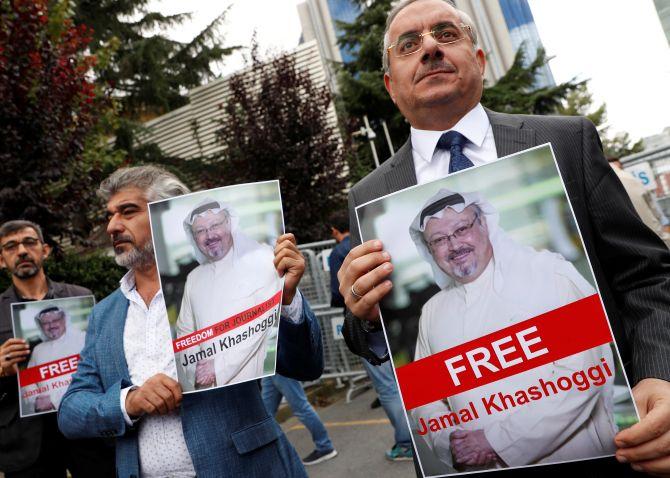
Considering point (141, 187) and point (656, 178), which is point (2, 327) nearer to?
point (141, 187)

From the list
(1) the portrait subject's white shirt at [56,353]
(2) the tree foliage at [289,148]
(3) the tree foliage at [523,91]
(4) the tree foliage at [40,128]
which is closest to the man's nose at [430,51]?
(1) the portrait subject's white shirt at [56,353]

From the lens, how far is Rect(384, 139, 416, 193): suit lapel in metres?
1.51

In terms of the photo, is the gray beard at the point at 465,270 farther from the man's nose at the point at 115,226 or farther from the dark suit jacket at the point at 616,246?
the man's nose at the point at 115,226

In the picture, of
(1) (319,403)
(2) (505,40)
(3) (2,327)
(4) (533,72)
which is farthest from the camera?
(2) (505,40)

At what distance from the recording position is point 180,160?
53.0 ft

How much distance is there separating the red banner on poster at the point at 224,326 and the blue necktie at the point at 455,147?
71 centimetres

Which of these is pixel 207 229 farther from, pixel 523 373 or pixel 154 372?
pixel 523 373

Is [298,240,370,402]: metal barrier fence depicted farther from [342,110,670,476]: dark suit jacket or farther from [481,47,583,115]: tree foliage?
[481,47,583,115]: tree foliage

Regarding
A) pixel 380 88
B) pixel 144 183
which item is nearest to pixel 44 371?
pixel 144 183

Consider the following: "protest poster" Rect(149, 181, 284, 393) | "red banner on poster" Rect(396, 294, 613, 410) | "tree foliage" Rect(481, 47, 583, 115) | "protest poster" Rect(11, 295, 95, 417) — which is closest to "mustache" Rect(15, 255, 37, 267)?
"protest poster" Rect(11, 295, 95, 417)

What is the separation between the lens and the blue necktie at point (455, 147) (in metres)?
1.40

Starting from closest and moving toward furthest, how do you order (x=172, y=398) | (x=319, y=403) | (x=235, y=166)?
(x=172, y=398)
(x=319, y=403)
(x=235, y=166)

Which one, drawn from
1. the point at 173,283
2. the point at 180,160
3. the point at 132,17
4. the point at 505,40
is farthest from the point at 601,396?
the point at 505,40

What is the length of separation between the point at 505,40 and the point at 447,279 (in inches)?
1630
